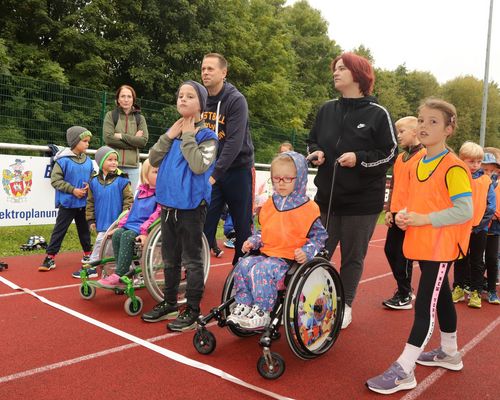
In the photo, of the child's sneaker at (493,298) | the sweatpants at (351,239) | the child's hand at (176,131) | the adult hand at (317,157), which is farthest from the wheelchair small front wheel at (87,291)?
the child's sneaker at (493,298)

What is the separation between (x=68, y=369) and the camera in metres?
2.97

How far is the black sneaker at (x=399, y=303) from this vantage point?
4.79 meters

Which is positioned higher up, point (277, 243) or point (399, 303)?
point (277, 243)

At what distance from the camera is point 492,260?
5.28m

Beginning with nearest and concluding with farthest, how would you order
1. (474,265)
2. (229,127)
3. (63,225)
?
(229,127)
(474,265)
(63,225)

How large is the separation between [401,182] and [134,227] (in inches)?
93.4

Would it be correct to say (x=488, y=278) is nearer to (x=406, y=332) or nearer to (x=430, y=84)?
(x=406, y=332)

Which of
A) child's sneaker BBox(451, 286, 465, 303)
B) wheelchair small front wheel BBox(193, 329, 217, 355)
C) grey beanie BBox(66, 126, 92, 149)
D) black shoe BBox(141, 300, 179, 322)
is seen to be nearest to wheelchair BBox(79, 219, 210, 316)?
black shoe BBox(141, 300, 179, 322)

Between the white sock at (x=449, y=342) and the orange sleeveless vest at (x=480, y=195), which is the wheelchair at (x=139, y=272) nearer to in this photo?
the white sock at (x=449, y=342)

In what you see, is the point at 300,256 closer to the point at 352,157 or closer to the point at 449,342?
the point at 352,157

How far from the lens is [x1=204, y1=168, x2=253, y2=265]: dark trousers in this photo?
4.35 m

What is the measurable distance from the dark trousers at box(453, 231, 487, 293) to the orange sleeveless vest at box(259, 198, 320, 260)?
108 inches

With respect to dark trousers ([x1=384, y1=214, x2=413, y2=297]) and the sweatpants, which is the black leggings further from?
dark trousers ([x1=384, y1=214, x2=413, y2=297])

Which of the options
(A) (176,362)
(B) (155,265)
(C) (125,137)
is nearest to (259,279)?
(A) (176,362)
